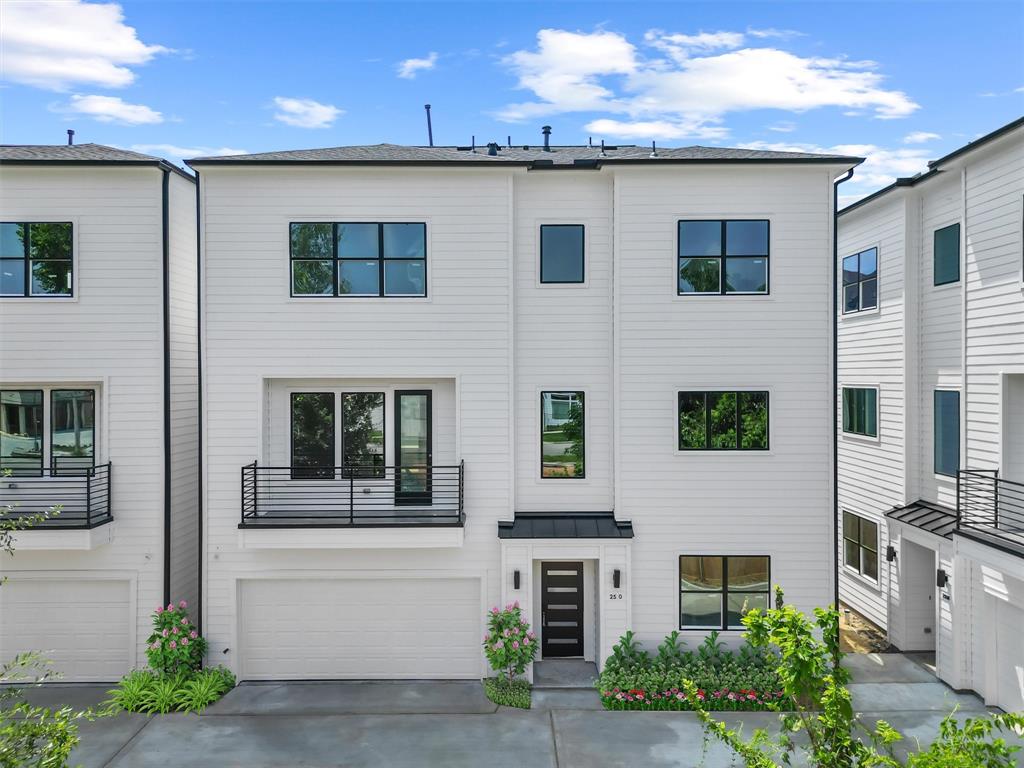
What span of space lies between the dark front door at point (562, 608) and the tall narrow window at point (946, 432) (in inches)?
270

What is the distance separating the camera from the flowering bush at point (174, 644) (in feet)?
37.3

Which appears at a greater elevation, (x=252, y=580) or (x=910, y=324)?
(x=910, y=324)

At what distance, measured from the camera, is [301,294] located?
472 inches

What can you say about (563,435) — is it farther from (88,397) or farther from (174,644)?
(88,397)

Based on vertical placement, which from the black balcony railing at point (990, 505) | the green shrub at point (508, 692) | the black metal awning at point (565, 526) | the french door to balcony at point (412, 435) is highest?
the french door to balcony at point (412, 435)

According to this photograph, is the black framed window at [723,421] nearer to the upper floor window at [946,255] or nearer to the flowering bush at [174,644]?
the upper floor window at [946,255]

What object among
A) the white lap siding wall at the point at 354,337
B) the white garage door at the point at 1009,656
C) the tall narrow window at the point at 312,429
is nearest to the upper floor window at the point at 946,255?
the white garage door at the point at 1009,656

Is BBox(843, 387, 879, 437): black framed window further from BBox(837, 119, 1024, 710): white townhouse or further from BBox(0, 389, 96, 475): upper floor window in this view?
BBox(0, 389, 96, 475): upper floor window

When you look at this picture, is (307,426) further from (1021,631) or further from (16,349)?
(1021,631)

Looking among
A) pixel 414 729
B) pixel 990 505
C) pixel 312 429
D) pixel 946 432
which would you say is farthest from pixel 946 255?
pixel 414 729

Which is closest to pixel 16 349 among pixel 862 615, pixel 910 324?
pixel 910 324

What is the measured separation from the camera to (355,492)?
480 inches

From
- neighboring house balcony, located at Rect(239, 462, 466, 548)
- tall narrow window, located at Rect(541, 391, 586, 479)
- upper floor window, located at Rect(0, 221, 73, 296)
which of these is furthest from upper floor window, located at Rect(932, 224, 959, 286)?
upper floor window, located at Rect(0, 221, 73, 296)

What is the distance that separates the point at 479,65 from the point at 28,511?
12.0 m
